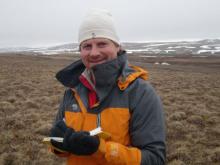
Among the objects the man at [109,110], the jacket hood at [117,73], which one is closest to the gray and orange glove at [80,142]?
the man at [109,110]

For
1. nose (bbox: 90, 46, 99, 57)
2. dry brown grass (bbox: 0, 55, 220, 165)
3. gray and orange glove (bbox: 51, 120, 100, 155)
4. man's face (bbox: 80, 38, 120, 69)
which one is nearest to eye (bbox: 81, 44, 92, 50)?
man's face (bbox: 80, 38, 120, 69)

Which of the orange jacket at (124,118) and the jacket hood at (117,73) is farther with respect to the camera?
the jacket hood at (117,73)

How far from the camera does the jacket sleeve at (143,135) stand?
186 centimetres

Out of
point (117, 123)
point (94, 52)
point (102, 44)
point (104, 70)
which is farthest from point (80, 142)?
point (102, 44)

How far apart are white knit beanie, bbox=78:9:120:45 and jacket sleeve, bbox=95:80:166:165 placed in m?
0.50

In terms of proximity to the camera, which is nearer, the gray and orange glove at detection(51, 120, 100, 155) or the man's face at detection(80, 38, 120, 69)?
the gray and orange glove at detection(51, 120, 100, 155)

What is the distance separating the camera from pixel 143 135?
1942 millimetres

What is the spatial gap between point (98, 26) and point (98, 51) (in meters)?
0.22

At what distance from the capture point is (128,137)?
203 cm

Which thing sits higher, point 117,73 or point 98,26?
point 98,26

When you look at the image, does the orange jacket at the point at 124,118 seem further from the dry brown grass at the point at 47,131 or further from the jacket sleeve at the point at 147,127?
the dry brown grass at the point at 47,131

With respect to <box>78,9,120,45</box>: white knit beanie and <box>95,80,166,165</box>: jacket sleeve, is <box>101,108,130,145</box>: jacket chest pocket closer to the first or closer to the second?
<box>95,80,166,165</box>: jacket sleeve

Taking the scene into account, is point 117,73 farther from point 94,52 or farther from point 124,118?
point 124,118

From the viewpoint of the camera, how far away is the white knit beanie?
220 cm
